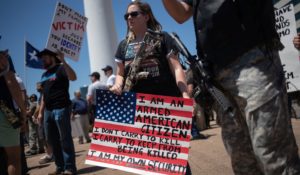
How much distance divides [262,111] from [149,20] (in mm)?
1986

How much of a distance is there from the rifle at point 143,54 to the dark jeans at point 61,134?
2.57 meters

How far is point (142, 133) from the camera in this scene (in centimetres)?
322

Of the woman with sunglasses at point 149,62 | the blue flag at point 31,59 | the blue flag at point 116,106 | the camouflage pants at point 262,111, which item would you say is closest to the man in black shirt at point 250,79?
the camouflage pants at point 262,111

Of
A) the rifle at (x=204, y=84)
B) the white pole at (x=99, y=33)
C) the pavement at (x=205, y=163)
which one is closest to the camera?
the rifle at (x=204, y=84)

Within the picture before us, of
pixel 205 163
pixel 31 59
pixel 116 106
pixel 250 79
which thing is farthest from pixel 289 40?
pixel 31 59

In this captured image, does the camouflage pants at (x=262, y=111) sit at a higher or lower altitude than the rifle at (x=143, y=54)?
lower

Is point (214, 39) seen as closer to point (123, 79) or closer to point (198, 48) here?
point (198, 48)

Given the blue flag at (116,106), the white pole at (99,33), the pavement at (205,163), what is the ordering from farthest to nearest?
1. the white pole at (99,33)
2. the pavement at (205,163)
3. the blue flag at (116,106)

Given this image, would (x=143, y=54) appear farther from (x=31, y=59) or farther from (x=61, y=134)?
(x=31, y=59)

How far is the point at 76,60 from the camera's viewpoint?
22.3 ft

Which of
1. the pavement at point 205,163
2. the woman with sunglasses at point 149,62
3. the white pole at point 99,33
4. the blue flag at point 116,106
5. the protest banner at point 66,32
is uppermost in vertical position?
the white pole at point 99,33

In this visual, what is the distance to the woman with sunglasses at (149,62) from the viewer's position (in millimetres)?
3296

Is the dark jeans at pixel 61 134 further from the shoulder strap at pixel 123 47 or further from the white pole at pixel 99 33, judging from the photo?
the white pole at pixel 99 33

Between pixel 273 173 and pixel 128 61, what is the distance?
1904 millimetres
